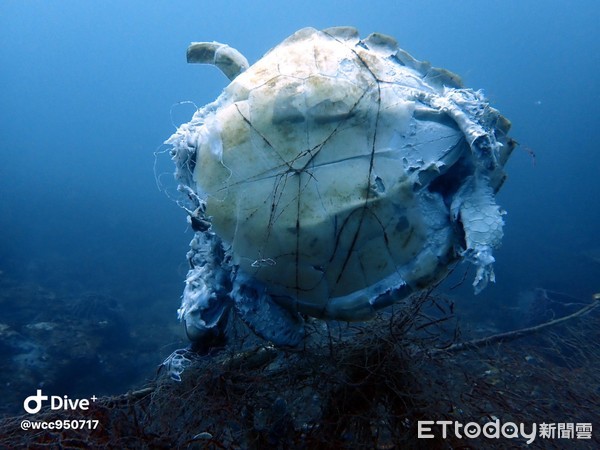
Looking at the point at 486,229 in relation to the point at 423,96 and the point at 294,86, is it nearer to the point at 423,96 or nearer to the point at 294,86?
the point at 423,96

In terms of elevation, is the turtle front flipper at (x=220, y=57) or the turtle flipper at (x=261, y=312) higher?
the turtle front flipper at (x=220, y=57)

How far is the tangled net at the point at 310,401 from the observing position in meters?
2.60

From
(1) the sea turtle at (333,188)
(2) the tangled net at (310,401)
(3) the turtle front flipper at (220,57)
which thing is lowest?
(2) the tangled net at (310,401)

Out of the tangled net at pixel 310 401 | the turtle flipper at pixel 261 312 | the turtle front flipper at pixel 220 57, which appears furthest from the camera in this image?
the turtle front flipper at pixel 220 57

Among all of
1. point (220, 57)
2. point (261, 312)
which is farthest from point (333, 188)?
point (220, 57)

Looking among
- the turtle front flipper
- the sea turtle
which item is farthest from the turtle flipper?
the turtle front flipper

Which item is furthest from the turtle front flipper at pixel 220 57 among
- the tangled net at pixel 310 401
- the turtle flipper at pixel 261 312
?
the tangled net at pixel 310 401

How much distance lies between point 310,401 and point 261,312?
922 millimetres

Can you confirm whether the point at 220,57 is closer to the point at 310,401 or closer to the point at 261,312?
the point at 261,312

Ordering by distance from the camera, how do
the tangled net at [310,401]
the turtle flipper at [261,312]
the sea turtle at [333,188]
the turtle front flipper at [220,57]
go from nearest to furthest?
the sea turtle at [333,188] < the turtle flipper at [261,312] < the tangled net at [310,401] < the turtle front flipper at [220,57]

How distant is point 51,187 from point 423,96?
36736 millimetres

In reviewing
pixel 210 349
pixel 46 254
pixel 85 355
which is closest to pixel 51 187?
pixel 46 254

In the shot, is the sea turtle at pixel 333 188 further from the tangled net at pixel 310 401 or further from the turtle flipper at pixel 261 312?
the tangled net at pixel 310 401

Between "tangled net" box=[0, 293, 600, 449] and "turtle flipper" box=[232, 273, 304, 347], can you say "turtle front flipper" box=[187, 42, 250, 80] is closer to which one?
"turtle flipper" box=[232, 273, 304, 347]
